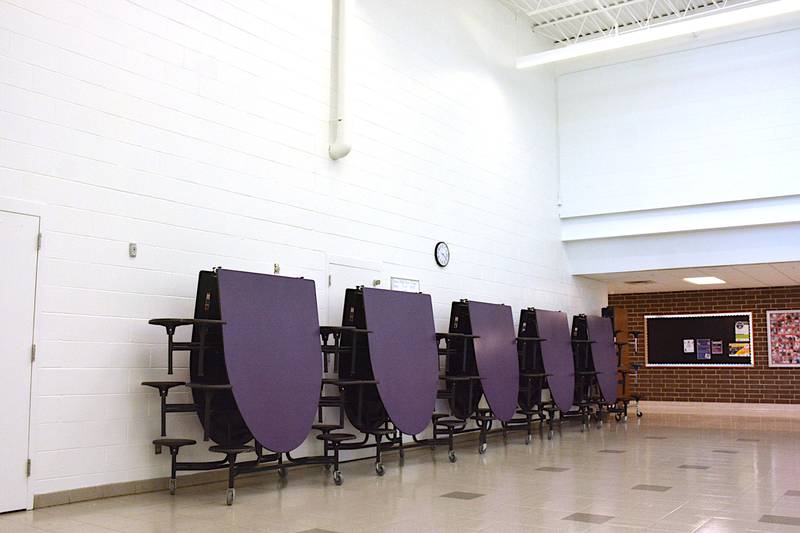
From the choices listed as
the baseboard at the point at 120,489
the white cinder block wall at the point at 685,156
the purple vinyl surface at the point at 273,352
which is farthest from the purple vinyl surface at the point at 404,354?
the white cinder block wall at the point at 685,156

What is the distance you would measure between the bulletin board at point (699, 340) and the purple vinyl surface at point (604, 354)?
4394 mm

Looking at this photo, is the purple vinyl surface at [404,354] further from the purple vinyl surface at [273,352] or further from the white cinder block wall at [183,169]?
the purple vinyl surface at [273,352]

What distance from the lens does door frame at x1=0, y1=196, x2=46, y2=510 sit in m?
4.48

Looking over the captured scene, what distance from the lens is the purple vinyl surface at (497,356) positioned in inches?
321

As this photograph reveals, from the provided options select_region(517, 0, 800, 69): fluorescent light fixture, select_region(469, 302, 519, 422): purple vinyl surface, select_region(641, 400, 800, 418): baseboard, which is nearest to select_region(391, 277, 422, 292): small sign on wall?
select_region(469, 302, 519, 422): purple vinyl surface

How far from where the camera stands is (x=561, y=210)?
11898 mm

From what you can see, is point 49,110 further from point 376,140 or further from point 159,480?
point 376,140

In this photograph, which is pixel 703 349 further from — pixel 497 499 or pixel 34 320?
pixel 34 320

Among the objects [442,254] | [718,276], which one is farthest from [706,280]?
[442,254]

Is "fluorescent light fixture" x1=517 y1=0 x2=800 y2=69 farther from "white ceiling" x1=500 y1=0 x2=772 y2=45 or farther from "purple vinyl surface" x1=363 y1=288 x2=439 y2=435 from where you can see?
"purple vinyl surface" x1=363 y1=288 x2=439 y2=435

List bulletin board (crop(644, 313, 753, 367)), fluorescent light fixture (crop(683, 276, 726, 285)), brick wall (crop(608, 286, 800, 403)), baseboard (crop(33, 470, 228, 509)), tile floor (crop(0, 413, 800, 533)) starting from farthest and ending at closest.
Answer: bulletin board (crop(644, 313, 753, 367)) → brick wall (crop(608, 286, 800, 403)) → fluorescent light fixture (crop(683, 276, 726, 285)) → baseboard (crop(33, 470, 228, 509)) → tile floor (crop(0, 413, 800, 533))

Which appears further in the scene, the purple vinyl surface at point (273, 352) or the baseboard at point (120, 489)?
the purple vinyl surface at point (273, 352)

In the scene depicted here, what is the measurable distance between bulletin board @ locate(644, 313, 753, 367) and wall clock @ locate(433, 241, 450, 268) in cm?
909

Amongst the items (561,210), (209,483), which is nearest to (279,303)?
(209,483)
